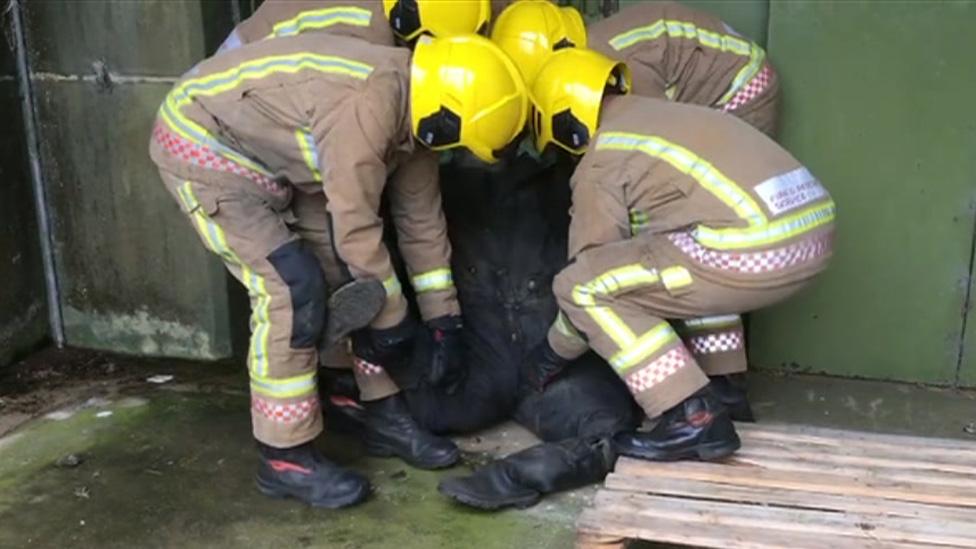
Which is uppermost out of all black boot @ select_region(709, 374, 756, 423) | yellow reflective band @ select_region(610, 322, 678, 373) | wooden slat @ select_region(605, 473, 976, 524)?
yellow reflective band @ select_region(610, 322, 678, 373)

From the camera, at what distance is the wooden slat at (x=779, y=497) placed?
9.95 feet

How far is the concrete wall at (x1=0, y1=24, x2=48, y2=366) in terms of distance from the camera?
443 cm

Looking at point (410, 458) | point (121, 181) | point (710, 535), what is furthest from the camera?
point (121, 181)

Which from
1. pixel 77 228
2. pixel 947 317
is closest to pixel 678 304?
pixel 947 317

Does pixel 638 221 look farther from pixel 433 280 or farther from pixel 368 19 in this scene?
pixel 368 19

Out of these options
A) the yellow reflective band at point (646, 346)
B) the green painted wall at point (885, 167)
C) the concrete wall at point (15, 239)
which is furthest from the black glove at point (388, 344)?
the concrete wall at point (15, 239)

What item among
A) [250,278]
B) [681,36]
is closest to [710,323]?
[681,36]

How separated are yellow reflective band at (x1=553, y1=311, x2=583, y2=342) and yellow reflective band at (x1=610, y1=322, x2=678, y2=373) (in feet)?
0.81

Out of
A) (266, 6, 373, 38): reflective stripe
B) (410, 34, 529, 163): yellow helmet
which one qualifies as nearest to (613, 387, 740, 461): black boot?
(410, 34, 529, 163): yellow helmet

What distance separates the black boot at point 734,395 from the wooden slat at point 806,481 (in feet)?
1.92

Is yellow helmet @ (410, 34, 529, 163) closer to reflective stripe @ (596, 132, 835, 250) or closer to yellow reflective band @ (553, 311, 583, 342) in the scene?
reflective stripe @ (596, 132, 835, 250)

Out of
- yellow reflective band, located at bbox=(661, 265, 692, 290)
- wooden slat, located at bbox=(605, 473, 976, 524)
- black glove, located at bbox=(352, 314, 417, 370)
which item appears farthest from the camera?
black glove, located at bbox=(352, 314, 417, 370)

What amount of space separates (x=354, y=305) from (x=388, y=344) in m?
0.24

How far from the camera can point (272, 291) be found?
3.40 meters
